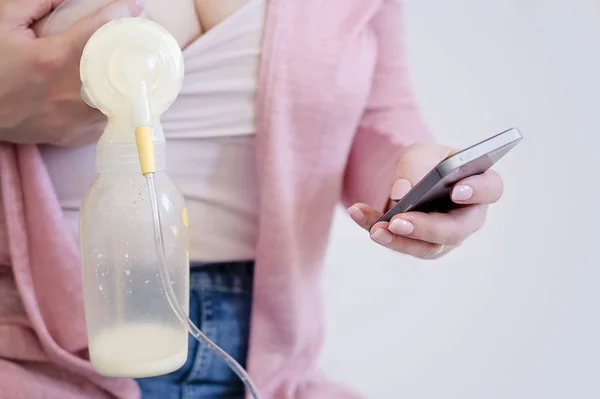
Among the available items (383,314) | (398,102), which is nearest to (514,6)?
(398,102)

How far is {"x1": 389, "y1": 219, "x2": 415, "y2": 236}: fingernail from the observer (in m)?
0.39

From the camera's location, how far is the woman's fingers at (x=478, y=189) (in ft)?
1.29

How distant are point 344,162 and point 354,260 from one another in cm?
29

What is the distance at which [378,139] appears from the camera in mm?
583

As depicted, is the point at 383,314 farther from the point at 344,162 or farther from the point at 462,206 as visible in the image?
the point at 462,206

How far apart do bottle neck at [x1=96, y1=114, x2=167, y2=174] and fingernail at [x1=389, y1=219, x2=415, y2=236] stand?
15 centimetres

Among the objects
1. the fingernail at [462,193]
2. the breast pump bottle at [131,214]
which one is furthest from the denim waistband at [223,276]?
the fingernail at [462,193]

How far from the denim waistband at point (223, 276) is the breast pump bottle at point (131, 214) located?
0.39 ft

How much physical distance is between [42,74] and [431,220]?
0.91ft

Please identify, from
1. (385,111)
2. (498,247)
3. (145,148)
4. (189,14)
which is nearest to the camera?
(145,148)

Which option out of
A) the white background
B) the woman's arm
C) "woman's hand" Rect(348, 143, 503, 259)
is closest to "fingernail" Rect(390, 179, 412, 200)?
"woman's hand" Rect(348, 143, 503, 259)

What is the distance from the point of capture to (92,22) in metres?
0.40

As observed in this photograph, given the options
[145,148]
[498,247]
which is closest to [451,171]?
[145,148]

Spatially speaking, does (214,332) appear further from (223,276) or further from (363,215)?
(363,215)
